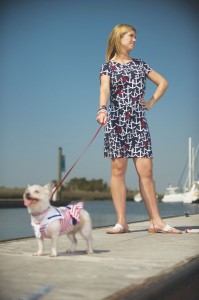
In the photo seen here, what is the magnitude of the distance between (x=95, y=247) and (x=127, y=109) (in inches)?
59.2

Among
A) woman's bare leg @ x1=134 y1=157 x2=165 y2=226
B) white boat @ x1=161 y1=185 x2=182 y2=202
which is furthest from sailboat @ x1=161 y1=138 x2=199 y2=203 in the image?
woman's bare leg @ x1=134 y1=157 x2=165 y2=226

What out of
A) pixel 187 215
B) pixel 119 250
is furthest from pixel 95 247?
pixel 187 215

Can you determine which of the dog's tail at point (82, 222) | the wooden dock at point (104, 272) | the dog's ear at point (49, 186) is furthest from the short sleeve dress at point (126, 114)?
the dog's ear at point (49, 186)

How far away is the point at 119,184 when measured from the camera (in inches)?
199

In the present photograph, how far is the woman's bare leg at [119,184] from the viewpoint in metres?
4.98

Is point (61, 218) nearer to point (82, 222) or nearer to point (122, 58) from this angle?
point (82, 222)

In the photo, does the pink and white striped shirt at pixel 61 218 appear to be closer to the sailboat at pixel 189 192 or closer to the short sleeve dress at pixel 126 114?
the short sleeve dress at pixel 126 114

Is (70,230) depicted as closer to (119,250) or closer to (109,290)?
(119,250)

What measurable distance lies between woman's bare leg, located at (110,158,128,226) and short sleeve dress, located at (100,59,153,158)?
0.26 feet

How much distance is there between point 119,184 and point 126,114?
664mm

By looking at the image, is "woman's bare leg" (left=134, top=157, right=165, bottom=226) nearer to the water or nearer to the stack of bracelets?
the stack of bracelets

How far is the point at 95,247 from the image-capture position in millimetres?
3812

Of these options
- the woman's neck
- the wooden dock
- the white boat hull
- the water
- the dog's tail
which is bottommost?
the white boat hull

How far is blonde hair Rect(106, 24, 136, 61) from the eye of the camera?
4848mm
